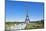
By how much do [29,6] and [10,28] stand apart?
274 mm

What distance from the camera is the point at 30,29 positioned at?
910mm

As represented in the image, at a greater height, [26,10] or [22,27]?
[26,10]

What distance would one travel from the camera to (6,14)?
2.88 feet

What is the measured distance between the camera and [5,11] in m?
0.88

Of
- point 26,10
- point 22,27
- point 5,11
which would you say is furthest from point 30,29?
point 5,11

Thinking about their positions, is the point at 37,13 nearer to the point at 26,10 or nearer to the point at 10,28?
the point at 26,10

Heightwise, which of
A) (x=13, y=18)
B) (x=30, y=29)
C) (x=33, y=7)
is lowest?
(x=30, y=29)

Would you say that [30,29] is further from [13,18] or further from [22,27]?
[13,18]

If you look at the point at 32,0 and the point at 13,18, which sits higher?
the point at 32,0

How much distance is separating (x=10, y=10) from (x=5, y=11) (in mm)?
47
